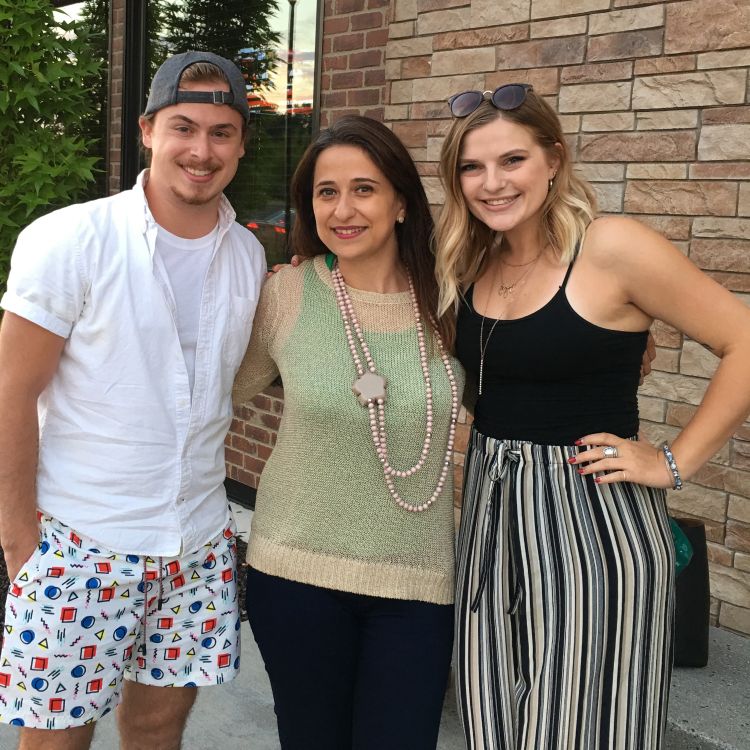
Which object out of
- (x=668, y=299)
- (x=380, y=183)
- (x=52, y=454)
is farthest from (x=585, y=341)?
(x=52, y=454)

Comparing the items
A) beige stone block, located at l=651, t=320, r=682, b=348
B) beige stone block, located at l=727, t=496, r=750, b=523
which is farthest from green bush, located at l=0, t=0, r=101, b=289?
beige stone block, located at l=727, t=496, r=750, b=523

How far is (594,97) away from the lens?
3.45 m

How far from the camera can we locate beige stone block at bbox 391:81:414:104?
4.14m

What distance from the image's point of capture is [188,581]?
2236 mm

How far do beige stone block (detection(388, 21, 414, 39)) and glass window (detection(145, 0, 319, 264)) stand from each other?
80 centimetres

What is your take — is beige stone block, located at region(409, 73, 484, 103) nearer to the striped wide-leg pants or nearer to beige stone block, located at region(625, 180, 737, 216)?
beige stone block, located at region(625, 180, 737, 216)

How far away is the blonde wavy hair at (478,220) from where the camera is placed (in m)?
2.07

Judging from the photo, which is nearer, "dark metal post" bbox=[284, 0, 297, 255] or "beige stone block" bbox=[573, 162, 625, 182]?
"beige stone block" bbox=[573, 162, 625, 182]

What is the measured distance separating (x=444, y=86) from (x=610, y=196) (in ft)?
3.34

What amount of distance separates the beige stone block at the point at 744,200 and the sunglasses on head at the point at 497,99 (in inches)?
54.1

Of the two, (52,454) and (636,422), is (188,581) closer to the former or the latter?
(52,454)

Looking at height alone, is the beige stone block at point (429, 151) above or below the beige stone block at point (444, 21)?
below

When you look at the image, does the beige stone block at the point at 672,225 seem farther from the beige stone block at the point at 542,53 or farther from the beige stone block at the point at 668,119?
the beige stone block at the point at 542,53

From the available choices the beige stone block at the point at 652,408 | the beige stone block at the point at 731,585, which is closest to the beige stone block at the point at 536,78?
the beige stone block at the point at 652,408
